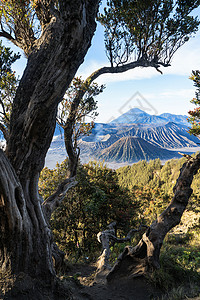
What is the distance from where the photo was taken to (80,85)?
5.43 metres

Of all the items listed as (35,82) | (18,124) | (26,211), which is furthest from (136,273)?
A: (35,82)

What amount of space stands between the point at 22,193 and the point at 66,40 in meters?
2.21

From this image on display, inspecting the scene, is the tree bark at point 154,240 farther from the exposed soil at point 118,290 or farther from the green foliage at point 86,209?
the green foliage at point 86,209

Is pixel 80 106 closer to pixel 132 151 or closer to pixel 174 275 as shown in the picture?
pixel 174 275

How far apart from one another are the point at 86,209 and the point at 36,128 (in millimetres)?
5774

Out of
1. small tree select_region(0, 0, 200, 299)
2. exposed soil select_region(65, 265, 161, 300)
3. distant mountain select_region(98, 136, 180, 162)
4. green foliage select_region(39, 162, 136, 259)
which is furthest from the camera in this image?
Answer: distant mountain select_region(98, 136, 180, 162)

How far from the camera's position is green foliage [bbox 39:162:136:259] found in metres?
7.97

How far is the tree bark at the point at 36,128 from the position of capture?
2.38 meters

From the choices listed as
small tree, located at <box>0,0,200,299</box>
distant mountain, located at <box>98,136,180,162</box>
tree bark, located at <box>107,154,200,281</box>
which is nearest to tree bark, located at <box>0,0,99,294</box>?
small tree, located at <box>0,0,200,299</box>

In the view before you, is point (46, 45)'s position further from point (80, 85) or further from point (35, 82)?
point (80, 85)

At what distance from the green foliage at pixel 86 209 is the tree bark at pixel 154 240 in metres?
3.52

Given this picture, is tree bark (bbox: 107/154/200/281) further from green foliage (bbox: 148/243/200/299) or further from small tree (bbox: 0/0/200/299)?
small tree (bbox: 0/0/200/299)

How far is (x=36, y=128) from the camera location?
8.15ft

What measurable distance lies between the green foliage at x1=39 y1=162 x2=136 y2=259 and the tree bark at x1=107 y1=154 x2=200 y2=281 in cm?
352
